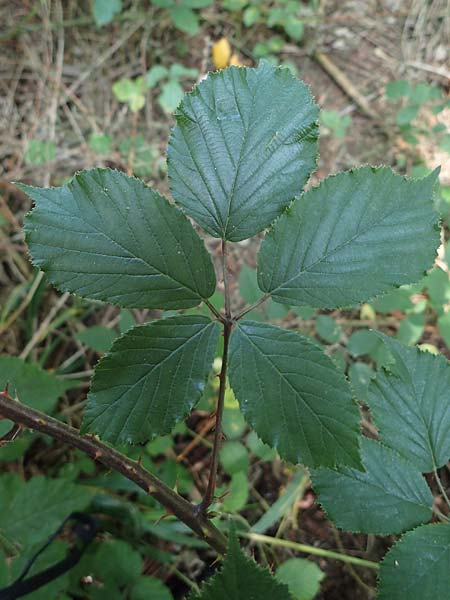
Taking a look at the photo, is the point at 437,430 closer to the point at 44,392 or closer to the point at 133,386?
the point at 133,386

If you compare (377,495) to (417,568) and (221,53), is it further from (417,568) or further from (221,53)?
(221,53)

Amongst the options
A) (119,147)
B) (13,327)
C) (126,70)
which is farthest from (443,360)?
(126,70)

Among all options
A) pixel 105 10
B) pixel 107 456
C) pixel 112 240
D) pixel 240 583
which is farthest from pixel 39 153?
pixel 240 583

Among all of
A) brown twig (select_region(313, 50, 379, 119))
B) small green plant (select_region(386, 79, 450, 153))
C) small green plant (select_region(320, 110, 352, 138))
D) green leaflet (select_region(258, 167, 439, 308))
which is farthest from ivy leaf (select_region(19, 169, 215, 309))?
brown twig (select_region(313, 50, 379, 119))

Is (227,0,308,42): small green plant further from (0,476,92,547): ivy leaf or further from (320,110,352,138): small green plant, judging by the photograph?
(0,476,92,547): ivy leaf

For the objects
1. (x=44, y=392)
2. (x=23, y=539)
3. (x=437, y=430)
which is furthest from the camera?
(x=44, y=392)

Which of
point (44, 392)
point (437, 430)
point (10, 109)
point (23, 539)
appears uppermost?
point (10, 109)
